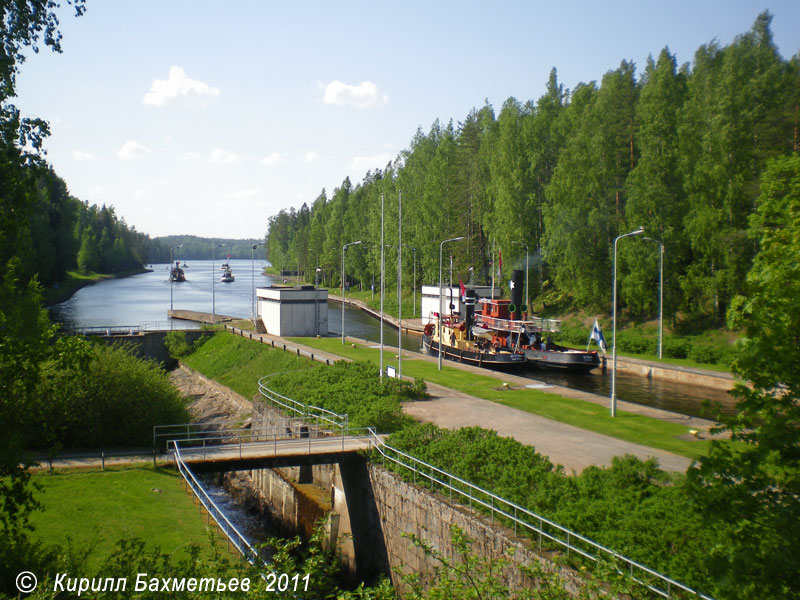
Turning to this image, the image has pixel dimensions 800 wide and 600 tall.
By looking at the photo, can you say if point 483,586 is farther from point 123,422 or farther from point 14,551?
point 123,422

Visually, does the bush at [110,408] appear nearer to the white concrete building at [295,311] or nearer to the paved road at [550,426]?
the paved road at [550,426]

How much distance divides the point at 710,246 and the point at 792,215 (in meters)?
36.2

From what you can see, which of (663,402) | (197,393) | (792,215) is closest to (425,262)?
(197,393)

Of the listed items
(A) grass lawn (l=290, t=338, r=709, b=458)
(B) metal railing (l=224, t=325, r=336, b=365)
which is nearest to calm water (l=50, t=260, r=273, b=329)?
(B) metal railing (l=224, t=325, r=336, b=365)

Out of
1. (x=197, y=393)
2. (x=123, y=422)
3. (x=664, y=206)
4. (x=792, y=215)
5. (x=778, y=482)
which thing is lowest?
(x=197, y=393)

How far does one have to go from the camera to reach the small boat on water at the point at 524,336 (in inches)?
1602

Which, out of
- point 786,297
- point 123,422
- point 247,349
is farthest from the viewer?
point 247,349

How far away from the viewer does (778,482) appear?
7898mm

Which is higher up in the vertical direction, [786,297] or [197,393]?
[786,297]

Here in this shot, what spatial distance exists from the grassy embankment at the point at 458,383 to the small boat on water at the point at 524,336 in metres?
7.11

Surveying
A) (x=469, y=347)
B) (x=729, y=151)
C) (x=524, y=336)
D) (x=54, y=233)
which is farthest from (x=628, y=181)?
(x=54, y=233)

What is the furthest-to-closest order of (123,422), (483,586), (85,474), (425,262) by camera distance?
(425,262) → (123,422) → (85,474) → (483,586)

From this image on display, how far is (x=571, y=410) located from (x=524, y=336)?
58.1 feet

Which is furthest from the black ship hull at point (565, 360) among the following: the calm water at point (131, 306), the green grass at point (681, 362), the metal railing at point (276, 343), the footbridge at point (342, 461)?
the calm water at point (131, 306)
